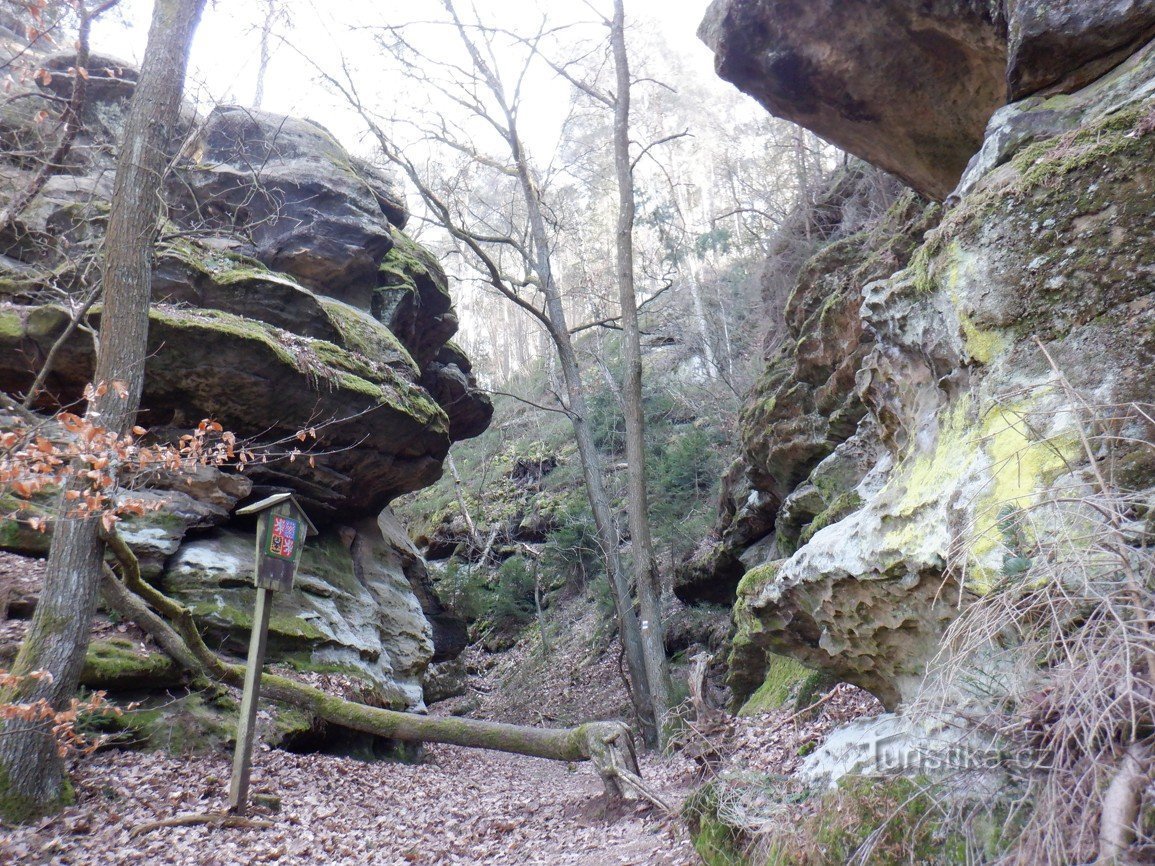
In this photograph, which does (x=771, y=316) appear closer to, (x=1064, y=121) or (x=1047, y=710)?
(x=1064, y=121)

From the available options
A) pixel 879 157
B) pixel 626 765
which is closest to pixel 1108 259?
pixel 879 157

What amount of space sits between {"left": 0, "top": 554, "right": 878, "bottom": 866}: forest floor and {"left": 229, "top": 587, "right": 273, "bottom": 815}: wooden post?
218 mm

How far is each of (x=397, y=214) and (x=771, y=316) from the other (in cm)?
836

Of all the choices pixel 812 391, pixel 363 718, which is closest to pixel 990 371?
pixel 812 391

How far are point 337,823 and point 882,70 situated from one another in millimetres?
8453

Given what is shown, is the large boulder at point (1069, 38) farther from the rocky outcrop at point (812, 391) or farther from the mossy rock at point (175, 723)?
the mossy rock at point (175, 723)

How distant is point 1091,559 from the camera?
243cm

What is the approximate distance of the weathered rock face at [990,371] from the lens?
3.09m

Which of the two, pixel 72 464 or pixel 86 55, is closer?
pixel 72 464

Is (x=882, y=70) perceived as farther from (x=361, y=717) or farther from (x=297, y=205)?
(x=297, y=205)

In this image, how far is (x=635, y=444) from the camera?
11.0m

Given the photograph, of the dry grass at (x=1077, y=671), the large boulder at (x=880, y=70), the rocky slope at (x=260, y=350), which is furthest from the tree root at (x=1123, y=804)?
the rocky slope at (x=260, y=350)

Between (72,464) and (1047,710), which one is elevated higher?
(72,464)

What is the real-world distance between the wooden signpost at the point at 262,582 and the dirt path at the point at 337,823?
423 mm
